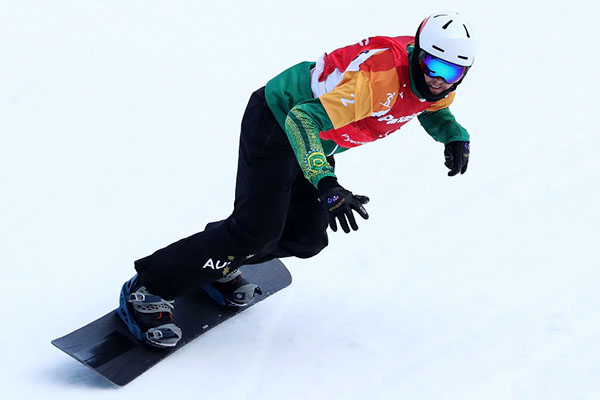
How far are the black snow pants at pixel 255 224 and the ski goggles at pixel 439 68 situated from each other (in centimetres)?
76

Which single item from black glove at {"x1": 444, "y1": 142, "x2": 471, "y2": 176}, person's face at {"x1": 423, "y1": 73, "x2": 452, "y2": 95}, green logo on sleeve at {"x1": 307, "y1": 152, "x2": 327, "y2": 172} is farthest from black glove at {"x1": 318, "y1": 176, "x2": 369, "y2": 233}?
black glove at {"x1": 444, "y1": 142, "x2": 471, "y2": 176}

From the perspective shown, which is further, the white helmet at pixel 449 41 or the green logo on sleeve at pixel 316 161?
the white helmet at pixel 449 41

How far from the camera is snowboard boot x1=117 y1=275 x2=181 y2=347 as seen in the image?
387 centimetres

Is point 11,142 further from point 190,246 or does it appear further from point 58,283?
point 190,246

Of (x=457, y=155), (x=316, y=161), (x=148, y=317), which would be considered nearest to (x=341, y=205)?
(x=316, y=161)

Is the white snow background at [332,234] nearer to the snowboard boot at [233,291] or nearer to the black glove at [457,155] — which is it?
the snowboard boot at [233,291]

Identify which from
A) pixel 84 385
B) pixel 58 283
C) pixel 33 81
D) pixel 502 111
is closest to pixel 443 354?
pixel 84 385

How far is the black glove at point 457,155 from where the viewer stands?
3855mm

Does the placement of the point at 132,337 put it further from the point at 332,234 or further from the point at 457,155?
the point at 457,155

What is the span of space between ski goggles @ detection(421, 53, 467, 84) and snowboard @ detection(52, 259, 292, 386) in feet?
5.60

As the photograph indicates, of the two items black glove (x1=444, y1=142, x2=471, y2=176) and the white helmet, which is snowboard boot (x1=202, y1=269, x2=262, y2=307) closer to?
black glove (x1=444, y1=142, x2=471, y2=176)

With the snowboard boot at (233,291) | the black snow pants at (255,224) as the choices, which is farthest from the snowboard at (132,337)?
the black snow pants at (255,224)

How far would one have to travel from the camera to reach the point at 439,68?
327 cm

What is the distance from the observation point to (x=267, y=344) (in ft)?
13.0
